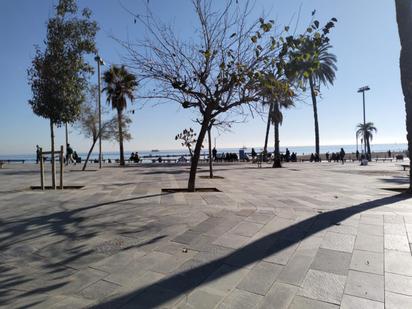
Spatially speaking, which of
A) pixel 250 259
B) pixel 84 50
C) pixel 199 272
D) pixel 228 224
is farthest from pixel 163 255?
pixel 84 50

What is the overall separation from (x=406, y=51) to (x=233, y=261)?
8.56 m

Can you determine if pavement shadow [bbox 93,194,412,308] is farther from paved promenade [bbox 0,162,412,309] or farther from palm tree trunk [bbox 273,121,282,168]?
palm tree trunk [bbox 273,121,282,168]

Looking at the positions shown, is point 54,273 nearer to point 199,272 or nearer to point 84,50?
point 199,272

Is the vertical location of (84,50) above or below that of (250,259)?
above

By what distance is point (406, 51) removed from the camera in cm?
914

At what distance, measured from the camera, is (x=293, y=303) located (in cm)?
295

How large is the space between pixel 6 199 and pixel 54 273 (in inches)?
218

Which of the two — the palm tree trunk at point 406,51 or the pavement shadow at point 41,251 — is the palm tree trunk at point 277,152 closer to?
the palm tree trunk at point 406,51

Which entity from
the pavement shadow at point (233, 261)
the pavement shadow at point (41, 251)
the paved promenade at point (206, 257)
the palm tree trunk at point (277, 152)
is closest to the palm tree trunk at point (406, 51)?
the paved promenade at point (206, 257)

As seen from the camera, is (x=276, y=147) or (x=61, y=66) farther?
(x=276, y=147)

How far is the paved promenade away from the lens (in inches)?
120

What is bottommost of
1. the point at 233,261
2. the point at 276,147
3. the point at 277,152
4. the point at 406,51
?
the point at 233,261

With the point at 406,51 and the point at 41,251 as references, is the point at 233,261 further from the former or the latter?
the point at 406,51

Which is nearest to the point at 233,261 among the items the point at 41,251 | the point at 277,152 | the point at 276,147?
the point at 41,251
